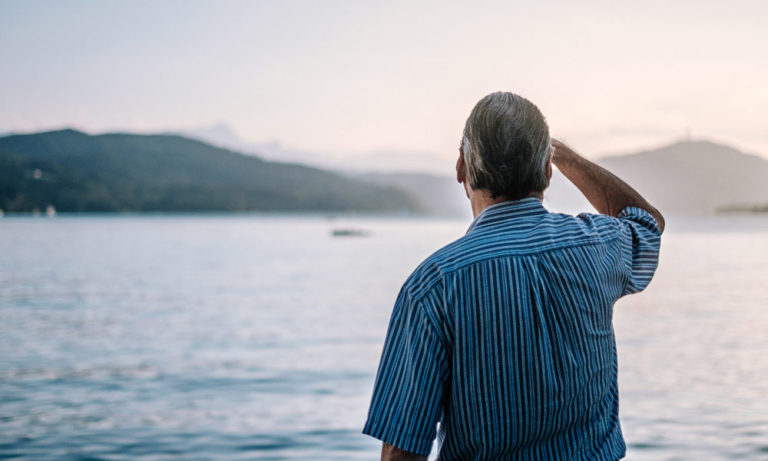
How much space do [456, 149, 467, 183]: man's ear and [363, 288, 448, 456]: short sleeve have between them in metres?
0.41

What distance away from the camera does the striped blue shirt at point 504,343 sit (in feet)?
5.68

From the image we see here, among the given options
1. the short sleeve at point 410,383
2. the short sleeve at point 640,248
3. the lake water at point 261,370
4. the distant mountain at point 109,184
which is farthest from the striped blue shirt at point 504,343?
the distant mountain at point 109,184

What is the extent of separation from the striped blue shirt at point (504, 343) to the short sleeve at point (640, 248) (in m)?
0.15

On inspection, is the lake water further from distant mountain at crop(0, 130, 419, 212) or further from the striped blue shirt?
distant mountain at crop(0, 130, 419, 212)

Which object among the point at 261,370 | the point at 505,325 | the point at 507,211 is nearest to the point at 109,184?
the point at 261,370

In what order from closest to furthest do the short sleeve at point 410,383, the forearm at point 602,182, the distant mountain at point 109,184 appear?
the short sleeve at point 410,383 → the forearm at point 602,182 → the distant mountain at point 109,184

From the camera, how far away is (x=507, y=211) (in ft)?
6.14

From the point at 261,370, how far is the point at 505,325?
1531 centimetres

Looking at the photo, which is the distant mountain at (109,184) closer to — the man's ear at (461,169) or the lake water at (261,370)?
the lake water at (261,370)

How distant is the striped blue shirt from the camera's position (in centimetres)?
173

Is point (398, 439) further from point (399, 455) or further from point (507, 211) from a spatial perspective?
point (507, 211)

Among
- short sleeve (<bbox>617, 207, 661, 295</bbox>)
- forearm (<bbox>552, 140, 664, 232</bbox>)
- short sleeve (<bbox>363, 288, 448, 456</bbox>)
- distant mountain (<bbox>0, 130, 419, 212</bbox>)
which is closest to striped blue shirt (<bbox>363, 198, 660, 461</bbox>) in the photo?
short sleeve (<bbox>363, 288, 448, 456</bbox>)

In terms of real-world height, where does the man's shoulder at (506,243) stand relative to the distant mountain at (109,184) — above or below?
below

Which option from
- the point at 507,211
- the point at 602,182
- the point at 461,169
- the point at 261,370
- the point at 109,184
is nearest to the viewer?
the point at 507,211
